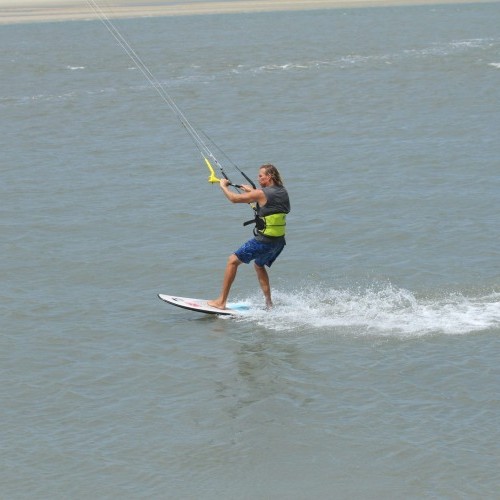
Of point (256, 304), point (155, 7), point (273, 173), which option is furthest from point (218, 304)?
point (155, 7)

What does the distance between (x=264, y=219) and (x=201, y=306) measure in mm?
1359

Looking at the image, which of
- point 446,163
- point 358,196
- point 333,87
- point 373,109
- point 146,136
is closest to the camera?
point 358,196

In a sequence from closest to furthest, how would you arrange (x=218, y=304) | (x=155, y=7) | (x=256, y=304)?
(x=218, y=304)
(x=256, y=304)
(x=155, y=7)

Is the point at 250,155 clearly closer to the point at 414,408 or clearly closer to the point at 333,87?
the point at 333,87

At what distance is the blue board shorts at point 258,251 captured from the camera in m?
13.0

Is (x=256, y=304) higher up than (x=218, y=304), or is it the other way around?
(x=218, y=304)

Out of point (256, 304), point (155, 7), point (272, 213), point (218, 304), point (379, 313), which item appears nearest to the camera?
point (272, 213)

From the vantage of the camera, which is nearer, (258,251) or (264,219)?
(264,219)

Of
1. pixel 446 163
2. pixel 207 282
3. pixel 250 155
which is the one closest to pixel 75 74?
pixel 250 155

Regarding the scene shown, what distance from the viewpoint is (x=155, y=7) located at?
68.4m

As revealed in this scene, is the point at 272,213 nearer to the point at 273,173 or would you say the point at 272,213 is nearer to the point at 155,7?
the point at 273,173

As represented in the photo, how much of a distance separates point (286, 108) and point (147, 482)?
2071 centimetres

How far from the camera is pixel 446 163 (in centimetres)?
2162

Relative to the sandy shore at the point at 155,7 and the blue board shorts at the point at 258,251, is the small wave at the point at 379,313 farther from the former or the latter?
the sandy shore at the point at 155,7
